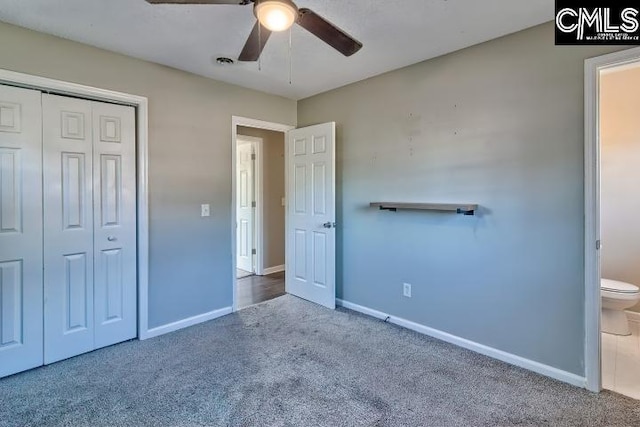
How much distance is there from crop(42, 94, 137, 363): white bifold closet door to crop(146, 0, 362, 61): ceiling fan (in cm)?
151

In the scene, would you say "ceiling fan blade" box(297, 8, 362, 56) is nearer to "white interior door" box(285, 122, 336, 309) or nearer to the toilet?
"white interior door" box(285, 122, 336, 309)

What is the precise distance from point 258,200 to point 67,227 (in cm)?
284

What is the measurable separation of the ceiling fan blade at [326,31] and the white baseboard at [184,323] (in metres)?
2.71

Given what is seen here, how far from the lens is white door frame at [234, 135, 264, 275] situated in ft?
16.9

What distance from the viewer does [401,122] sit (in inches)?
123

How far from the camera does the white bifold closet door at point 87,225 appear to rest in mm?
2461

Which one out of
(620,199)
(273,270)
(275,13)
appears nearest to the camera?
(275,13)

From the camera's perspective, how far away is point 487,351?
2586 millimetres

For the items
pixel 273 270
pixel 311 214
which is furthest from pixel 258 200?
pixel 311 214

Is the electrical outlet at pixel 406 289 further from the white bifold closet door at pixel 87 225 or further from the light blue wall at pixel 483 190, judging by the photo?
the white bifold closet door at pixel 87 225

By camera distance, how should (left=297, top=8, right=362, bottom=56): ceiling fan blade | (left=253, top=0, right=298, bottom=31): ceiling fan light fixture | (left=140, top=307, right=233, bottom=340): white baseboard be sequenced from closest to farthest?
(left=253, top=0, right=298, bottom=31): ceiling fan light fixture, (left=297, top=8, right=362, bottom=56): ceiling fan blade, (left=140, top=307, right=233, bottom=340): white baseboard

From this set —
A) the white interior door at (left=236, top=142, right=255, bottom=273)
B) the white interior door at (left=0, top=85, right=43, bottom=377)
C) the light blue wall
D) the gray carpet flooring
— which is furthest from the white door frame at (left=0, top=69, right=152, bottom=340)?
the white interior door at (left=236, top=142, right=255, bottom=273)

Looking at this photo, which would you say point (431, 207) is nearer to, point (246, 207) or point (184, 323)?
point (184, 323)

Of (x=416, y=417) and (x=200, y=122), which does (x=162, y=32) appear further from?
(x=416, y=417)
